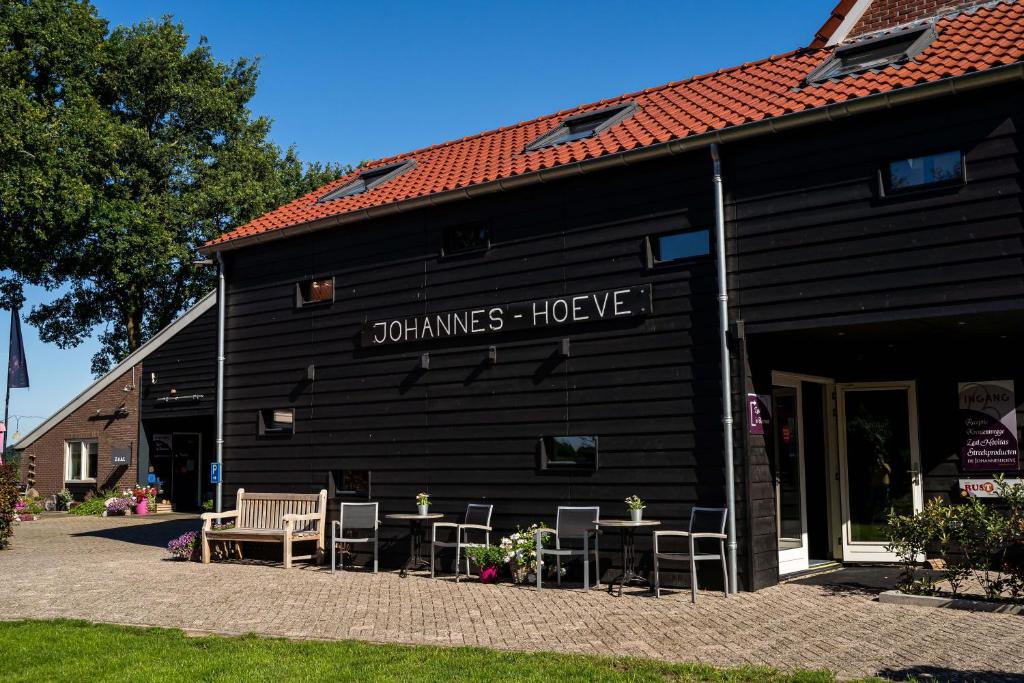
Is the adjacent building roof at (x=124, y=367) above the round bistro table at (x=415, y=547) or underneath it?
above

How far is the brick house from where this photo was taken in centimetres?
2644

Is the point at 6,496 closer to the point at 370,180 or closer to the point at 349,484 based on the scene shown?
the point at 349,484

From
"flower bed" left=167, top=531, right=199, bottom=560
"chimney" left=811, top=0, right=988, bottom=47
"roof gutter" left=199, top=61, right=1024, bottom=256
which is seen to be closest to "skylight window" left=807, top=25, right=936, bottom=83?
"chimney" left=811, top=0, right=988, bottom=47

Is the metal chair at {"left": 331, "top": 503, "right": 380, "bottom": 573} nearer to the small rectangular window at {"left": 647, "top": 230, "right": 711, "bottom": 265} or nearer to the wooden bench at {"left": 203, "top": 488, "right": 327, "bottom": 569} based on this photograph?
the wooden bench at {"left": 203, "top": 488, "right": 327, "bottom": 569}

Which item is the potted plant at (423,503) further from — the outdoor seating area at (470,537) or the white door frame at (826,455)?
the white door frame at (826,455)

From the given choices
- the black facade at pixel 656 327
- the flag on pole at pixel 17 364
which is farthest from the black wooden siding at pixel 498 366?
the flag on pole at pixel 17 364

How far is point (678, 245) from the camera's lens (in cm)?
1125

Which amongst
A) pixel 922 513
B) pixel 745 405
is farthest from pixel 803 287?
pixel 922 513

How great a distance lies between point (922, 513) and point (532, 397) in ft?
15.9

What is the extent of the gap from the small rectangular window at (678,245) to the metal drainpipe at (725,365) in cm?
30

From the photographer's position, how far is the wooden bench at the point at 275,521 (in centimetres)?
1362

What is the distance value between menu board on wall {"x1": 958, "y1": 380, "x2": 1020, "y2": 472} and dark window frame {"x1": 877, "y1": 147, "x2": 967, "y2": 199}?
3.11m

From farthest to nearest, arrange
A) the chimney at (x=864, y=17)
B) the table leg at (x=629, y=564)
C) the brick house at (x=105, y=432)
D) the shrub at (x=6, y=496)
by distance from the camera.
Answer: the brick house at (x=105, y=432)
the shrub at (x=6, y=496)
the chimney at (x=864, y=17)
the table leg at (x=629, y=564)

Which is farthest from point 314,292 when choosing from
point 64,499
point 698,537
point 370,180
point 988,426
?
point 64,499
